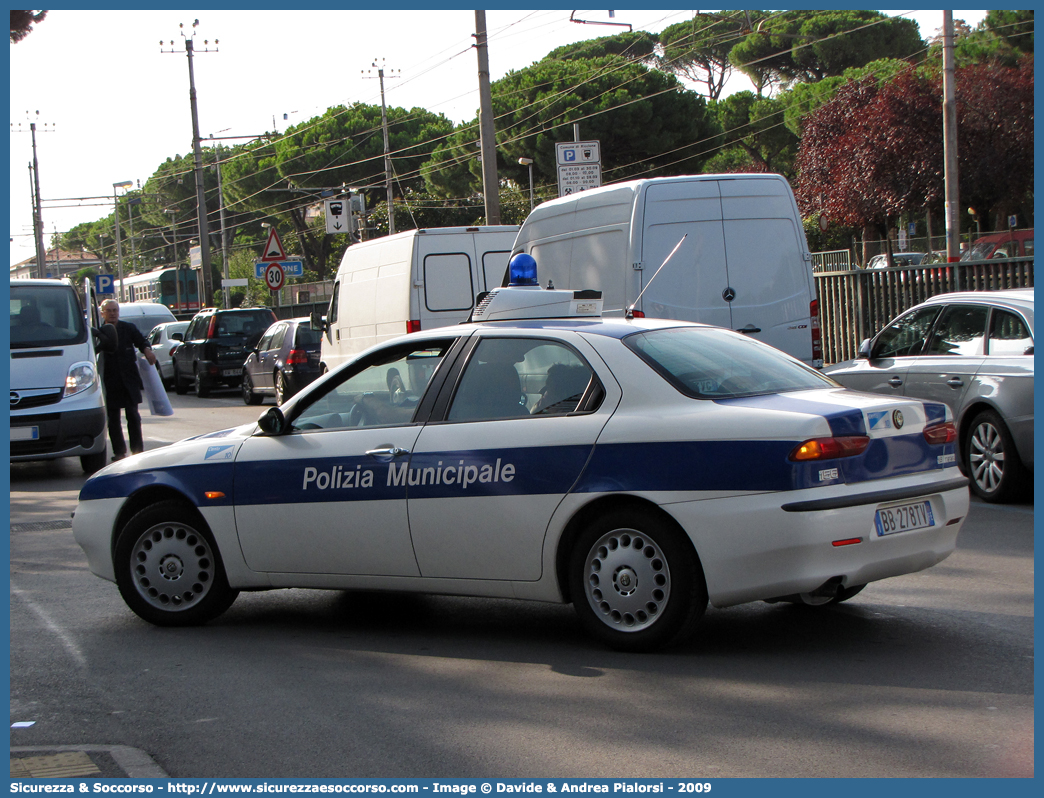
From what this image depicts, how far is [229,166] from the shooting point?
279 feet

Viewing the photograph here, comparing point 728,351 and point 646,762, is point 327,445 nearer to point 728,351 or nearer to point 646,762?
point 728,351

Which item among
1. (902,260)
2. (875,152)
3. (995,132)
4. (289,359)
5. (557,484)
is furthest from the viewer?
(875,152)

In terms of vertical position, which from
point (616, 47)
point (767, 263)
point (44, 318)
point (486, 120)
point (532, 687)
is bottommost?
point (532, 687)

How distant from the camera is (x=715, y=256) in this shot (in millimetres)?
10984

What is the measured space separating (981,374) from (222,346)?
18857mm

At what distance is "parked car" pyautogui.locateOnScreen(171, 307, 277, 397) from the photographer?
25219mm

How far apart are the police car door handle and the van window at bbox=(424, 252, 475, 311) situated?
32.1 feet

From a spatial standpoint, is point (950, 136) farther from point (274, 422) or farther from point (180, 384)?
point (274, 422)

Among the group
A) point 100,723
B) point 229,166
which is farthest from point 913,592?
point 229,166

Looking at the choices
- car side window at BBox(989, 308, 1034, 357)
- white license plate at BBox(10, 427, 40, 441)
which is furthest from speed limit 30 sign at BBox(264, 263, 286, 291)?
car side window at BBox(989, 308, 1034, 357)

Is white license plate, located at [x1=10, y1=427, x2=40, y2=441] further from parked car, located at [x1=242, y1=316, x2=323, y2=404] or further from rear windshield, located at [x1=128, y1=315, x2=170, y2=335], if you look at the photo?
rear windshield, located at [x1=128, y1=315, x2=170, y2=335]

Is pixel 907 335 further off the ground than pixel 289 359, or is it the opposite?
pixel 907 335

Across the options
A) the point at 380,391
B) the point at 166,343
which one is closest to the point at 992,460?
the point at 380,391

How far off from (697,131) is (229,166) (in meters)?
40.4
